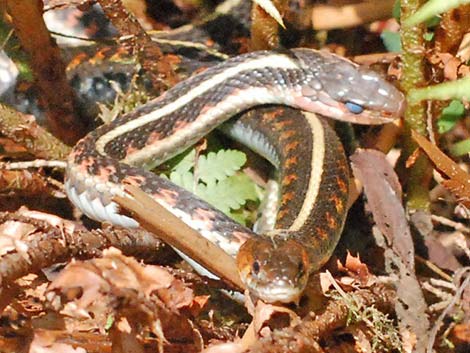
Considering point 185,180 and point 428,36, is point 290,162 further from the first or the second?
point 428,36

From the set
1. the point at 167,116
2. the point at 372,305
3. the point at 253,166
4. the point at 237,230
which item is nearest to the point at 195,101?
the point at 167,116

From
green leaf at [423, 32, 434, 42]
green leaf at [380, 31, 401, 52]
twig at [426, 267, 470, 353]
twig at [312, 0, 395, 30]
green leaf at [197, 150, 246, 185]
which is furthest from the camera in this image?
twig at [312, 0, 395, 30]

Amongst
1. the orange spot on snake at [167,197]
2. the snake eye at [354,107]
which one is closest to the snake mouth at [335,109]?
the snake eye at [354,107]

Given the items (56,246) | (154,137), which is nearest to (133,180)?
(154,137)

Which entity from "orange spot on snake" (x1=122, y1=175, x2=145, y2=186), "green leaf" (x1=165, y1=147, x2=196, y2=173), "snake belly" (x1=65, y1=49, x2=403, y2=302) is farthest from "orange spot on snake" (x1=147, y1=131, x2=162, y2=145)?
"orange spot on snake" (x1=122, y1=175, x2=145, y2=186)

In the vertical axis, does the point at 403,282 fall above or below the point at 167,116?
below

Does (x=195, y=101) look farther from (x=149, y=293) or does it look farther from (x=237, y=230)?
(x=149, y=293)

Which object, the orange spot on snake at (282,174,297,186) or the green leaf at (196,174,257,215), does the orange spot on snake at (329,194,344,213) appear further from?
the green leaf at (196,174,257,215)
